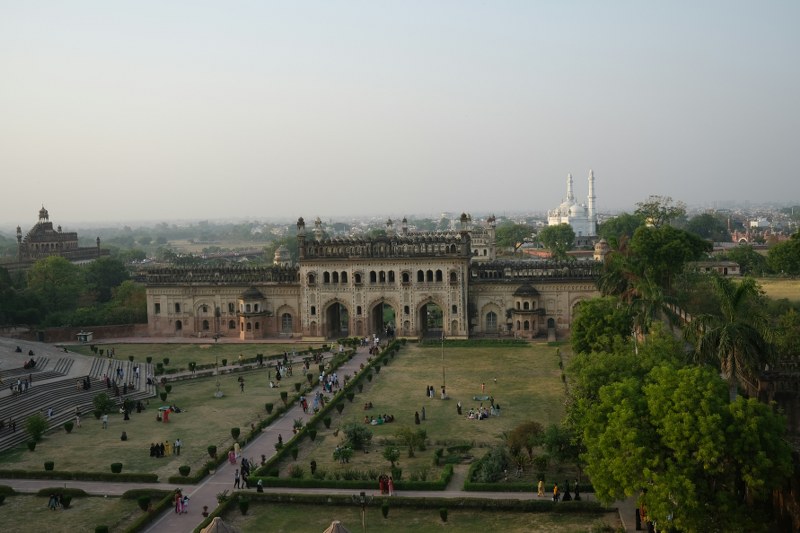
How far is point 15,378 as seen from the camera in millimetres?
42781

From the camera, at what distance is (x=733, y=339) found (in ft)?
84.7

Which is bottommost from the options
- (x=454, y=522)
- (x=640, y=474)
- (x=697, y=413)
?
(x=454, y=522)

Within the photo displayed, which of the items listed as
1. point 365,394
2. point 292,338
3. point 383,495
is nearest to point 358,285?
point 292,338

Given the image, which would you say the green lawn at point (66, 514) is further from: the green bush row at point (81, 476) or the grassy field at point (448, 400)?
the grassy field at point (448, 400)

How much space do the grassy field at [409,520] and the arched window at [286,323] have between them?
3749cm

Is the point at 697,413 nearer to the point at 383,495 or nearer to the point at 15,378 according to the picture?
the point at 383,495

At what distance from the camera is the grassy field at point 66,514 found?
25641 mm

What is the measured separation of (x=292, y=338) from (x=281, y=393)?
21633mm

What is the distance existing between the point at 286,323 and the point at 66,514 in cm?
3759

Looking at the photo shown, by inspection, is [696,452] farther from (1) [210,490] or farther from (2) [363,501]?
(1) [210,490]

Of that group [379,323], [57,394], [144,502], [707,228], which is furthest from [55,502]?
[707,228]

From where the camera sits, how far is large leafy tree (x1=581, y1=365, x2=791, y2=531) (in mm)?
20344

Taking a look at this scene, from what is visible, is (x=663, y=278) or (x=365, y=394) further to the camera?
(x=663, y=278)

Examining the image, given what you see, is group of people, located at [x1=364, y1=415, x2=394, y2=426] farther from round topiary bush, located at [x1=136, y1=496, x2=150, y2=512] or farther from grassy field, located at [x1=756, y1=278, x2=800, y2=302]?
grassy field, located at [x1=756, y1=278, x2=800, y2=302]
